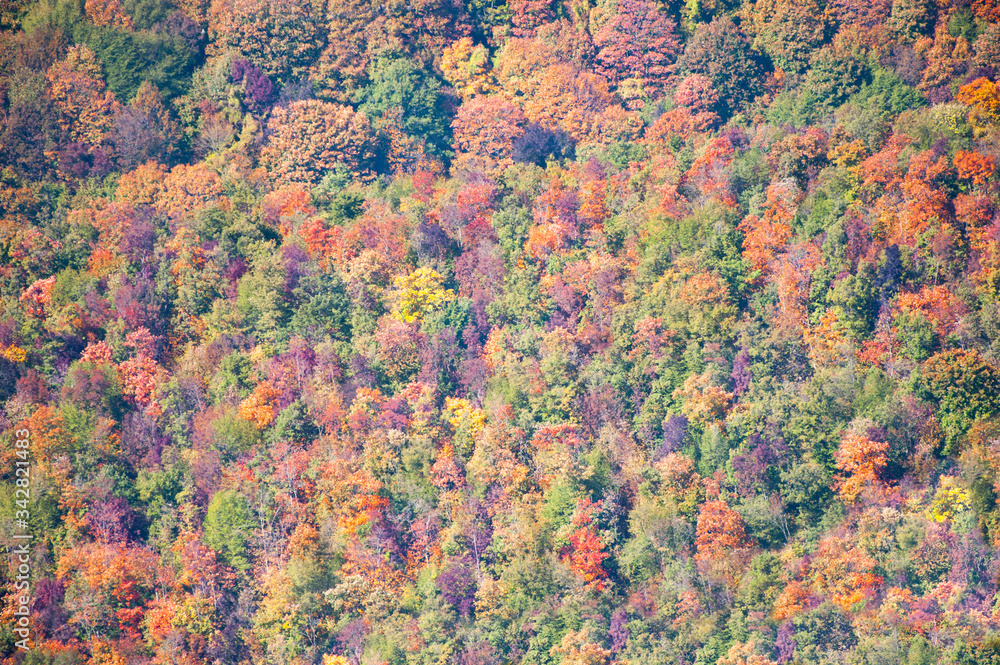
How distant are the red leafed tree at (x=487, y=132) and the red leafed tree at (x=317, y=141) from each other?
230 inches

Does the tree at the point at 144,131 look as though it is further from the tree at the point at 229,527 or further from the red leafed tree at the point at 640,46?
the red leafed tree at the point at 640,46

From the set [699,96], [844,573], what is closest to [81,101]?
[699,96]

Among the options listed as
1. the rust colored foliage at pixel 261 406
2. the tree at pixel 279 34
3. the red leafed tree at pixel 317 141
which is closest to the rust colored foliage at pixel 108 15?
the tree at pixel 279 34

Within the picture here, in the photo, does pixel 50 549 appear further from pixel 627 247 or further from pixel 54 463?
pixel 627 247

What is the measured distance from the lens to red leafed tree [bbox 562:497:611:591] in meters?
81.8

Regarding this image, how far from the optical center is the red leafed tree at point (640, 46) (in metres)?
100

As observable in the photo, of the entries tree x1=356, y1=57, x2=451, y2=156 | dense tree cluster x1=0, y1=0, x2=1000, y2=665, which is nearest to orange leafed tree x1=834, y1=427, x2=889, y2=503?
dense tree cluster x1=0, y1=0, x2=1000, y2=665

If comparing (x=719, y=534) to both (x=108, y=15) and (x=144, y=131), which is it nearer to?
(x=144, y=131)

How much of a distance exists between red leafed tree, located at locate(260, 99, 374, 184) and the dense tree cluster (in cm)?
22

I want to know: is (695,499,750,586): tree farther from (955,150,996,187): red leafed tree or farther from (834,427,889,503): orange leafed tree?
(955,150,996,187): red leafed tree

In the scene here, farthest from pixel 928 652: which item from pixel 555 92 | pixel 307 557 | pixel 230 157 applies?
pixel 230 157

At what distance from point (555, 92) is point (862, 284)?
25.7 metres

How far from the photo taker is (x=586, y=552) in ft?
269

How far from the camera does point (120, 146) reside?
10094 centimetres
